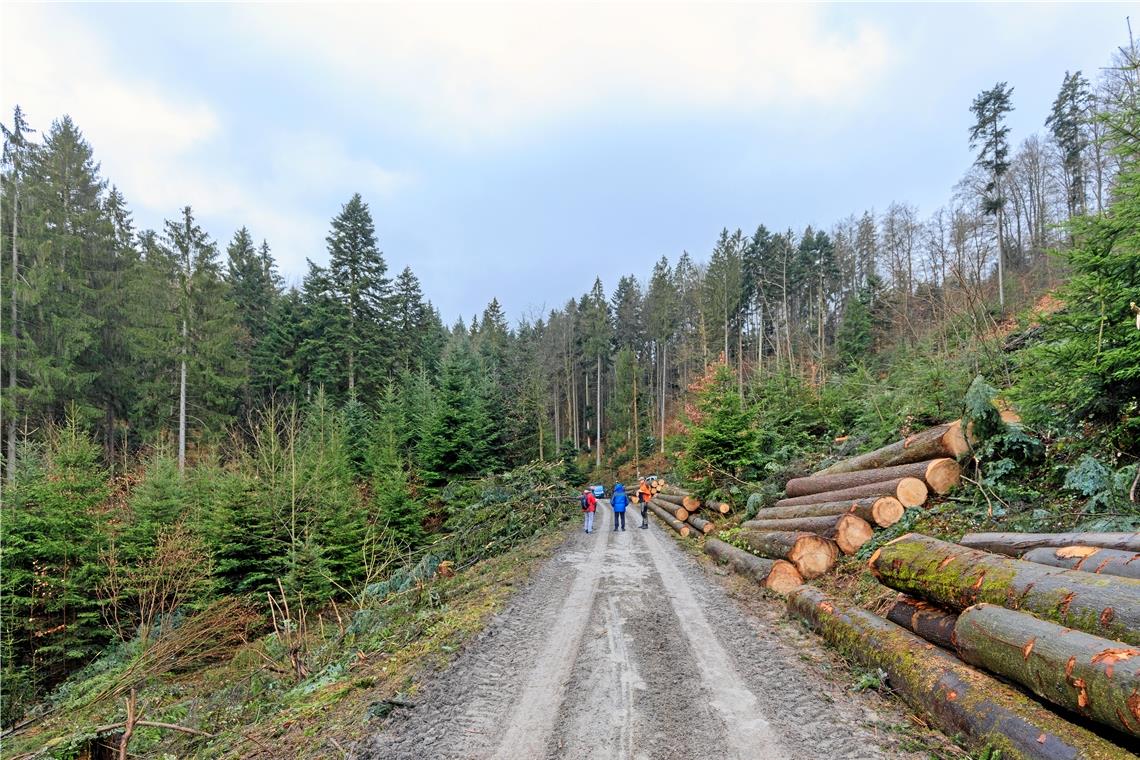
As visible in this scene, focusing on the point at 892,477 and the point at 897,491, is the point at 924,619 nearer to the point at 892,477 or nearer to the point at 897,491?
the point at 897,491

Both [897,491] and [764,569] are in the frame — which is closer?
[897,491]

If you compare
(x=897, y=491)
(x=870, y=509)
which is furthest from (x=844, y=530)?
(x=897, y=491)

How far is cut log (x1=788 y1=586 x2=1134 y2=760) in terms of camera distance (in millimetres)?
3182

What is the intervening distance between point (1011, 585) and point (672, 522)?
14.0 m

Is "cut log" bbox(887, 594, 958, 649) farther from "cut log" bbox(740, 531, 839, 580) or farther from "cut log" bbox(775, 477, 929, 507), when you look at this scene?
"cut log" bbox(775, 477, 929, 507)

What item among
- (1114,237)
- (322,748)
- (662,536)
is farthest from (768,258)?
(322,748)

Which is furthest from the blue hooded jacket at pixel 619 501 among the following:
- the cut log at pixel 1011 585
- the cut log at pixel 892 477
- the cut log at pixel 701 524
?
the cut log at pixel 1011 585

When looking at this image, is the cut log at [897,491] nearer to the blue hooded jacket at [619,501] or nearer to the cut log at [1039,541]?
the cut log at [1039,541]

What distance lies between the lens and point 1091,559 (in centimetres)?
454

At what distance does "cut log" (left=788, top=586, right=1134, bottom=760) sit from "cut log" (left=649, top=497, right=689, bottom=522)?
36.2 feet

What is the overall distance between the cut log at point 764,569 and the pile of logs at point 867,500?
0.21m

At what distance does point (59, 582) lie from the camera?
12.3 metres

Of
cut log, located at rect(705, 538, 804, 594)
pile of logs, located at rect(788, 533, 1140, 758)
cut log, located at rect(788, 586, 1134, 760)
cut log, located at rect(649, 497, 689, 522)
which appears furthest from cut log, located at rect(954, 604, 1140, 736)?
cut log, located at rect(649, 497, 689, 522)

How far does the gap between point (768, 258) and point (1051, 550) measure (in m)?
45.6
